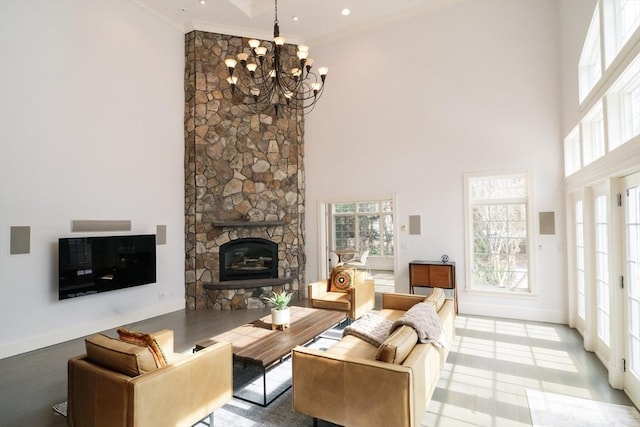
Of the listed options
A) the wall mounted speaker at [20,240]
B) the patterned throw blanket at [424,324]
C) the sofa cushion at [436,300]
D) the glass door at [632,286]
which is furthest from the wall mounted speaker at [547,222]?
the wall mounted speaker at [20,240]

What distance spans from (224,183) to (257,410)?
4.53 metres

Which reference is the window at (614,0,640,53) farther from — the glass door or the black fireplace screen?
→ the black fireplace screen

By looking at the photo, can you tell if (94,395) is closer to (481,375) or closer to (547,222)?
(481,375)

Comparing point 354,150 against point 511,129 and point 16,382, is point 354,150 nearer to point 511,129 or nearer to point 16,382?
point 511,129

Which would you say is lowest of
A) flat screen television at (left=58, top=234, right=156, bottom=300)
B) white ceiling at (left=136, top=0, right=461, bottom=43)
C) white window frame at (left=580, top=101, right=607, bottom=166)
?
flat screen television at (left=58, top=234, right=156, bottom=300)

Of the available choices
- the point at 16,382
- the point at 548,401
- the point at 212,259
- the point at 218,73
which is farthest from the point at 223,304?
the point at 548,401

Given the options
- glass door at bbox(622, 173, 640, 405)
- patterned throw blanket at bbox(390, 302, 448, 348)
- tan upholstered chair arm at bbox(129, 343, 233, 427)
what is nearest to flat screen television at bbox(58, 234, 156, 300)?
tan upholstered chair arm at bbox(129, 343, 233, 427)

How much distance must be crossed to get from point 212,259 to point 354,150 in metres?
3.52

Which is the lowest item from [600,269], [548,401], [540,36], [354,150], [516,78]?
[548,401]

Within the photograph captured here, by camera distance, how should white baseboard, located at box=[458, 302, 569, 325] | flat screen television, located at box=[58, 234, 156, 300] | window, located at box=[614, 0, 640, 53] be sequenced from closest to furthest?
1. window, located at box=[614, 0, 640, 53]
2. flat screen television, located at box=[58, 234, 156, 300]
3. white baseboard, located at box=[458, 302, 569, 325]

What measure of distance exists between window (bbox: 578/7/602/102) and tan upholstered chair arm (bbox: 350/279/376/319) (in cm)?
378

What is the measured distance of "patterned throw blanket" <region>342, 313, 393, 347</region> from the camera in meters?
3.15

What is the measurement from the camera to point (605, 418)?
275 centimetres

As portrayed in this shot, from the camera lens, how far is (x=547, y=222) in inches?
210
